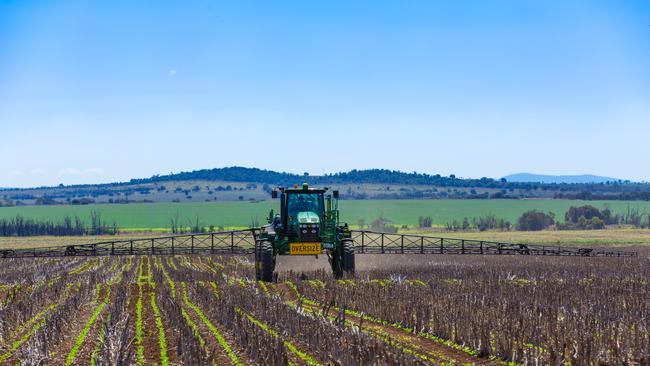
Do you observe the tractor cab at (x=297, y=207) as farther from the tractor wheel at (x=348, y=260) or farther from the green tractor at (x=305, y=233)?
the tractor wheel at (x=348, y=260)

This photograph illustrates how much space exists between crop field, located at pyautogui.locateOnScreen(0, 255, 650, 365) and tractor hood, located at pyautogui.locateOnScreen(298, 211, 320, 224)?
2.06m

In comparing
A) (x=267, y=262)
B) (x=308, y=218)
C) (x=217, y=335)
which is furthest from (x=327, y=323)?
(x=308, y=218)

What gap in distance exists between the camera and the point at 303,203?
79.8ft

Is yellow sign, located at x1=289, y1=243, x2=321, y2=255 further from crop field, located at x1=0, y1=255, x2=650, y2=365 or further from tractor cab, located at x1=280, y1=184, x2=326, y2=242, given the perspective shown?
crop field, located at x1=0, y1=255, x2=650, y2=365

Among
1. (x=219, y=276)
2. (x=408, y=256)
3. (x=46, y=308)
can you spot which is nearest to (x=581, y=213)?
(x=408, y=256)

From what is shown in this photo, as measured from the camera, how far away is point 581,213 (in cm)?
11469

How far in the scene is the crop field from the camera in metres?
10.5

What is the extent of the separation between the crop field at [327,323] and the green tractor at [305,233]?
3.72ft

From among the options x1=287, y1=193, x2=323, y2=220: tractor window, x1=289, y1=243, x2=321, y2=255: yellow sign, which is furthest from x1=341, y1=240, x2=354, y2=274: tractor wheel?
x1=287, y1=193, x2=323, y2=220: tractor window

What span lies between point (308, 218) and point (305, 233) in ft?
1.97

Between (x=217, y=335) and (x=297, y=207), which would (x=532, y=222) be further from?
(x=217, y=335)

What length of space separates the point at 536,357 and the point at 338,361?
2.96m

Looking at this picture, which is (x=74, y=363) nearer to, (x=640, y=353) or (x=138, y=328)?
(x=138, y=328)

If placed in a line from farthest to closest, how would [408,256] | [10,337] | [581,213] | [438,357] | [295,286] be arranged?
[581,213], [408,256], [295,286], [10,337], [438,357]
